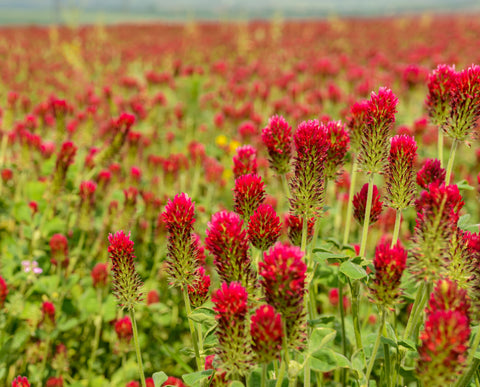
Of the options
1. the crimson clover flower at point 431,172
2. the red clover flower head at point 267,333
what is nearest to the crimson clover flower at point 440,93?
the crimson clover flower at point 431,172

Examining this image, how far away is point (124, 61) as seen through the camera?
10867mm

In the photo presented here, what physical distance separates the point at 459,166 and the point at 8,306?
3.70 meters

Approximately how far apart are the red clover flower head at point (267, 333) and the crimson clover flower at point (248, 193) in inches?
17.3

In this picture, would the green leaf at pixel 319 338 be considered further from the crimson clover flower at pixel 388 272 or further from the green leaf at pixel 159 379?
the green leaf at pixel 159 379

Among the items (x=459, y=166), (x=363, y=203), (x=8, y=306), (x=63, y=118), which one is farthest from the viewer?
(x=459, y=166)

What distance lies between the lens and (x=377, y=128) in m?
1.35

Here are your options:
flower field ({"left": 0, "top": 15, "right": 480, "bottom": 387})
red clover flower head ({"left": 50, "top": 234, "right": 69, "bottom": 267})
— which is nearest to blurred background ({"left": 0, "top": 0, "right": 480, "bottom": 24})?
flower field ({"left": 0, "top": 15, "right": 480, "bottom": 387})

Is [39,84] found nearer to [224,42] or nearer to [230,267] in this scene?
[224,42]

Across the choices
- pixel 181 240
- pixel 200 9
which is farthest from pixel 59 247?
pixel 200 9

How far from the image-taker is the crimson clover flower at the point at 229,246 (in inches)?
43.9

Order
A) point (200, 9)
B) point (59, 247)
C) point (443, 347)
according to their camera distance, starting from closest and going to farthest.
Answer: point (443, 347), point (59, 247), point (200, 9)

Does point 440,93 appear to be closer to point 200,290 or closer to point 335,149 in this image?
point 335,149

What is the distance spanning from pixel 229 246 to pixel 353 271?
371mm

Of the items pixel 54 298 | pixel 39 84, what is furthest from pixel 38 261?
pixel 39 84
